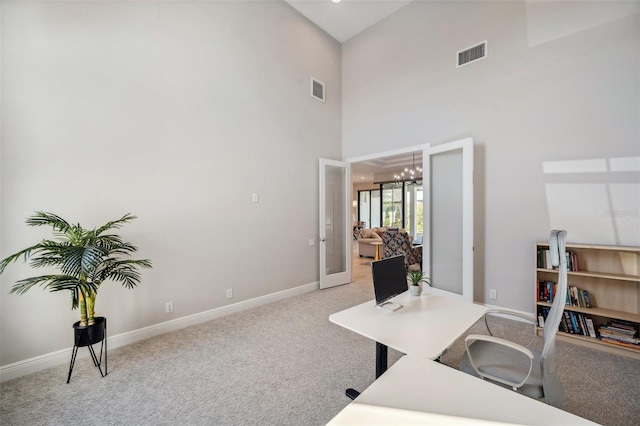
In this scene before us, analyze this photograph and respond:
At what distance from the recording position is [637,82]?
261cm

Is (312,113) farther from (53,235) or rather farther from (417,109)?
(53,235)

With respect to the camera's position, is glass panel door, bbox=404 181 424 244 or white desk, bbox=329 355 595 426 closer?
white desk, bbox=329 355 595 426

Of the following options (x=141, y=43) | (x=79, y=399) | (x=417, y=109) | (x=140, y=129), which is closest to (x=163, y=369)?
(x=79, y=399)

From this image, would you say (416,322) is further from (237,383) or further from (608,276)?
(608,276)

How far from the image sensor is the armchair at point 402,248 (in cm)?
602

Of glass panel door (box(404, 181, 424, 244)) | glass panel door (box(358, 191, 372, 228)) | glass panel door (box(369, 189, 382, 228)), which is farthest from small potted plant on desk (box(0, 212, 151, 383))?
glass panel door (box(358, 191, 372, 228))

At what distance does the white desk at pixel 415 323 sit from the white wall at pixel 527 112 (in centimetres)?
192

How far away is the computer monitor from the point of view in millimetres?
1880

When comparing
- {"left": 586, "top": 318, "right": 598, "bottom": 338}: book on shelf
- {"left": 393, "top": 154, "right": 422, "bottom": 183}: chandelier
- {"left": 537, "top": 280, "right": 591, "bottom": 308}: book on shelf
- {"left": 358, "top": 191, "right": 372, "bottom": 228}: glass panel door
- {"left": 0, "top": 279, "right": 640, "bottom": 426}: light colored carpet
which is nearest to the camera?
{"left": 0, "top": 279, "right": 640, "bottom": 426}: light colored carpet

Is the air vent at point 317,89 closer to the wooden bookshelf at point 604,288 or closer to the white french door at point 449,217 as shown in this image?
the white french door at point 449,217

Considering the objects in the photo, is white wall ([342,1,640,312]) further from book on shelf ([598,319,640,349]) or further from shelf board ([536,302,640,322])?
book on shelf ([598,319,640,349])

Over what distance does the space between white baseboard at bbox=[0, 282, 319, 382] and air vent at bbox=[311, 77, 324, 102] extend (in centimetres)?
337

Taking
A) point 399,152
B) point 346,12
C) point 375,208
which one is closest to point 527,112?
point 399,152

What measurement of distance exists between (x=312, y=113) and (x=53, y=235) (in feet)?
12.4
